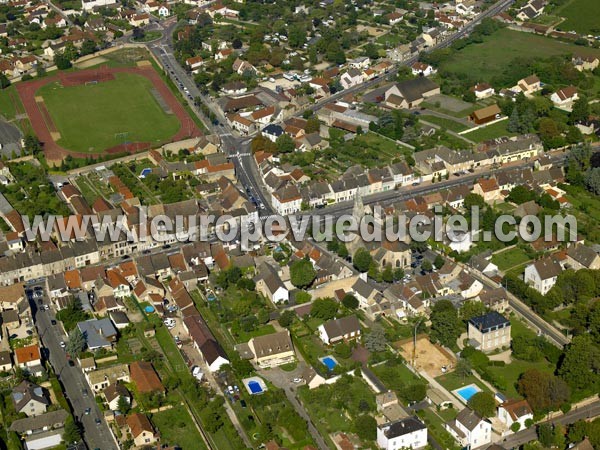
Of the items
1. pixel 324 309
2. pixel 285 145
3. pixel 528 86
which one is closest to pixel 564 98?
pixel 528 86

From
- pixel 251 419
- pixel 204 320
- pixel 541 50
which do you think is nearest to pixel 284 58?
pixel 541 50

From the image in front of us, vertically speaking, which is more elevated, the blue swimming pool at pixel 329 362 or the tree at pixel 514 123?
the blue swimming pool at pixel 329 362

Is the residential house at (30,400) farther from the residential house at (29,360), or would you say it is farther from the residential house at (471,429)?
the residential house at (471,429)

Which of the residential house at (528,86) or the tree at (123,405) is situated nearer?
the tree at (123,405)

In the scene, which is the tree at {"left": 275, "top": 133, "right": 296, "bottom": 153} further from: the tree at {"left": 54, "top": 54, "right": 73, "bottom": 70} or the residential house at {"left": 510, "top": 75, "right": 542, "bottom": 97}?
the tree at {"left": 54, "top": 54, "right": 73, "bottom": 70}

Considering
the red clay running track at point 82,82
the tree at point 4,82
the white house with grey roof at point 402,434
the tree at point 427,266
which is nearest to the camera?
the white house with grey roof at point 402,434

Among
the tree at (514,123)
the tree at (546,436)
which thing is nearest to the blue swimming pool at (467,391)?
the tree at (546,436)

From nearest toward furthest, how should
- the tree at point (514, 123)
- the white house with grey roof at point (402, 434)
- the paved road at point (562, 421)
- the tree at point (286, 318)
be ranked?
the white house with grey roof at point (402, 434) < the paved road at point (562, 421) < the tree at point (286, 318) < the tree at point (514, 123)

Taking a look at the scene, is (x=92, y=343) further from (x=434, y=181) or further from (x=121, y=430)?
(x=434, y=181)

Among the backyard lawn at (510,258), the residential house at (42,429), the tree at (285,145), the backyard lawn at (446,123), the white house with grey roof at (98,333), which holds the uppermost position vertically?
the residential house at (42,429)
